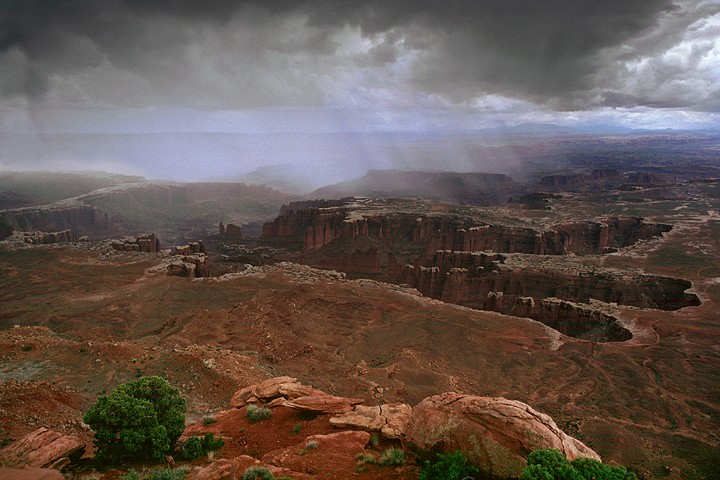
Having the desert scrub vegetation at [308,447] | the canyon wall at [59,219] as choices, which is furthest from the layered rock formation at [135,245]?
the desert scrub vegetation at [308,447]

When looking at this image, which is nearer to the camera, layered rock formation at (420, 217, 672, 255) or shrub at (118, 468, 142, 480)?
shrub at (118, 468, 142, 480)

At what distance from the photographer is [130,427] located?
11.3 metres

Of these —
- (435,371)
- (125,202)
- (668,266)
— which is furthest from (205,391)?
(125,202)

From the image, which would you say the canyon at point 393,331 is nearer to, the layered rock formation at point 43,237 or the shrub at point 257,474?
the layered rock formation at point 43,237

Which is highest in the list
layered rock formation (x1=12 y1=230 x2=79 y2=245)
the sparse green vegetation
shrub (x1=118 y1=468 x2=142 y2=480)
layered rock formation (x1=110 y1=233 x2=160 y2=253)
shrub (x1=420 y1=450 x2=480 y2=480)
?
shrub (x1=118 y1=468 x2=142 y2=480)

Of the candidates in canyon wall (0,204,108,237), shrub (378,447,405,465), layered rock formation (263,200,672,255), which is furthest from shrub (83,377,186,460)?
canyon wall (0,204,108,237)

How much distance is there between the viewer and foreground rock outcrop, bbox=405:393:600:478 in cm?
960

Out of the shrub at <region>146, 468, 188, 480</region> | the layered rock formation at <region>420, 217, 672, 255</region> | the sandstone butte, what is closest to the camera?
the shrub at <region>146, 468, 188, 480</region>

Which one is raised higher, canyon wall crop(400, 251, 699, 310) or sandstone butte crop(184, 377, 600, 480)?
sandstone butte crop(184, 377, 600, 480)

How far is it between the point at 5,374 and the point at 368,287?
105ft

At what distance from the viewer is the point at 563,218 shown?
302ft

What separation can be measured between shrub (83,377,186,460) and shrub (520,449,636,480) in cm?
881

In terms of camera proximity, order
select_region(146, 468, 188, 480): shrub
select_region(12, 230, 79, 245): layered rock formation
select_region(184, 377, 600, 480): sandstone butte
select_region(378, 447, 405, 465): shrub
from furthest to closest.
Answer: select_region(12, 230, 79, 245): layered rock formation → select_region(378, 447, 405, 465): shrub → select_region(184, 377, 600, 480): sandstone butte → select_region(146, 468, 188, 480): shrub

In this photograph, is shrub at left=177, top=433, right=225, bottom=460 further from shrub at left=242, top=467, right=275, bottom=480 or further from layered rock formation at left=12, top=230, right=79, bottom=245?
layered rock formation at left=12, top=230, right=79, bottom=245
